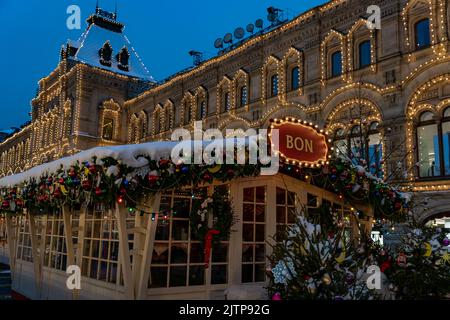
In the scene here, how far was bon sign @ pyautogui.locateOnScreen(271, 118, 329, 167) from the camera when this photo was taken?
6.44m

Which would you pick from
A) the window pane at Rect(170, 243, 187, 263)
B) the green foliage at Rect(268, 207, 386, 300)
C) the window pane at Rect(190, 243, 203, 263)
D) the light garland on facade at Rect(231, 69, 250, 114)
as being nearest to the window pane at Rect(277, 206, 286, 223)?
the window pane at Rect(190, 243, 203, 263)

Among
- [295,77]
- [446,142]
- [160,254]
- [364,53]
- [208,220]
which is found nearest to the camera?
[160,254]

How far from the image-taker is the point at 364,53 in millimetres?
18078

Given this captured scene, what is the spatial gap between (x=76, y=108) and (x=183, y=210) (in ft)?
94.1

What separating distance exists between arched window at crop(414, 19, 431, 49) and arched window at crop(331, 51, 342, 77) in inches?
134

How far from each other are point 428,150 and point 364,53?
502 cm

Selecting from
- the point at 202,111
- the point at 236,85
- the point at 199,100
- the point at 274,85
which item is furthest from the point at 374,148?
the point at 199,100

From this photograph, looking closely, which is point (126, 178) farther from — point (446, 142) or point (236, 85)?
point (236, 85)

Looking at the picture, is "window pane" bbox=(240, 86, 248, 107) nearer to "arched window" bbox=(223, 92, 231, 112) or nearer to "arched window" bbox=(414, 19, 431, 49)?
"arched window" bbox=(223, 92, 231, 112)

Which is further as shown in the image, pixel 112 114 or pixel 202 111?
pixel 112 114

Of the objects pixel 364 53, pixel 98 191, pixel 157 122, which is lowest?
pixel 98 191

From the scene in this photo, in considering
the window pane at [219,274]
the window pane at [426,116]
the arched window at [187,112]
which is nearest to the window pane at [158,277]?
the window pane at [219,274]

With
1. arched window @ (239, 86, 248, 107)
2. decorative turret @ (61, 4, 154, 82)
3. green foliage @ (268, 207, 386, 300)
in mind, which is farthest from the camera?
decorative turret @ (61, 4, 154, 82)
